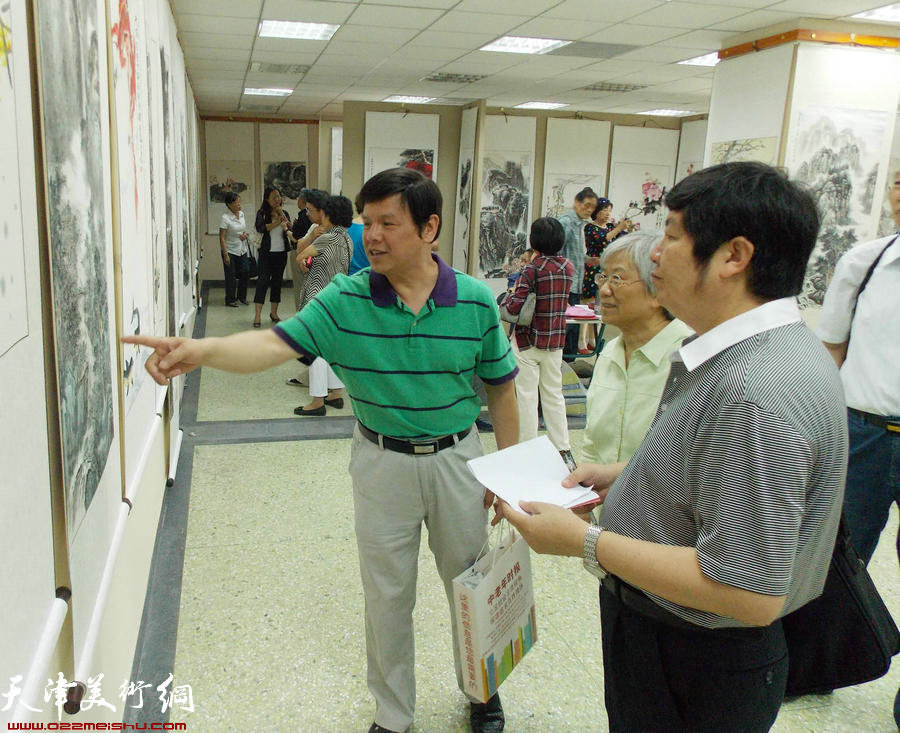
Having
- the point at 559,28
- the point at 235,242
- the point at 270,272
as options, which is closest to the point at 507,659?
the point at 559,28

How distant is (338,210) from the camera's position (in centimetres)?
494

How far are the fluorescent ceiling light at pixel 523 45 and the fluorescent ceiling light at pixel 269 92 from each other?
4.56 metres

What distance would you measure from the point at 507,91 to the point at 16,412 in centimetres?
985

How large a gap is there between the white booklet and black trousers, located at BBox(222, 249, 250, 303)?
9296 millimetres

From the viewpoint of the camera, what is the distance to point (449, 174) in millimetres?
9711

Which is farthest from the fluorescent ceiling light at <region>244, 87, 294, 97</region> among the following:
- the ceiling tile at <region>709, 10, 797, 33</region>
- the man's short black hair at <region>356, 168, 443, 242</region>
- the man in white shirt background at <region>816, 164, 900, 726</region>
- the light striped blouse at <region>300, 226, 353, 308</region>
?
the man in white shirt background at <region>816, 164, 900, 726</region>

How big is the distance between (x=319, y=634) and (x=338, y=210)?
313cm

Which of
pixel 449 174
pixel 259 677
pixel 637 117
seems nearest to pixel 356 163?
pixel 449 174

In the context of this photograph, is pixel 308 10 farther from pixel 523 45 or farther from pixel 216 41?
pixel 523 45

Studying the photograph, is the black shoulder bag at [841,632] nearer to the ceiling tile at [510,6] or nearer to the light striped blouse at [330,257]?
the light striped blouse at [330,257]

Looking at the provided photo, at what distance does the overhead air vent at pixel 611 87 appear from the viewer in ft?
29.3

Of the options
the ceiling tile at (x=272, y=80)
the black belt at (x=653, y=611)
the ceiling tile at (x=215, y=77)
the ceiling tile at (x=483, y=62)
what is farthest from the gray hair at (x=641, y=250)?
the ceiling tile at (x=215, y=77)

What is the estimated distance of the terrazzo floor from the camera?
2297 mm

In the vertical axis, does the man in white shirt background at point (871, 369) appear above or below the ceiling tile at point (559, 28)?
below
